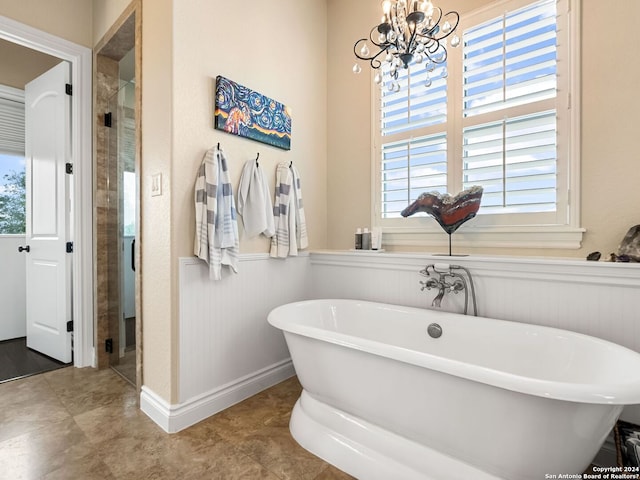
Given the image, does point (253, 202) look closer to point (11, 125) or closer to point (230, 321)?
point (230, 321)

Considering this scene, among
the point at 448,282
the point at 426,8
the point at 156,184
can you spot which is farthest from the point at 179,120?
the point at 448,282

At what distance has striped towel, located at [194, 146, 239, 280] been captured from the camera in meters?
1.85

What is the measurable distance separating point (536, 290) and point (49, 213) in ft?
11.7

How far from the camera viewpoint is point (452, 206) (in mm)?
2025

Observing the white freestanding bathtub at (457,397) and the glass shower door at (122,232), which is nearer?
the white freestanding bathtub at (457,397)

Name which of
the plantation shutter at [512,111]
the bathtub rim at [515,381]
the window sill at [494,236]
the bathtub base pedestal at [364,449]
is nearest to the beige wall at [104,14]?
the plantation shutter at [512,111]

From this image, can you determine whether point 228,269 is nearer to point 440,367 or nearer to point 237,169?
point 237,169

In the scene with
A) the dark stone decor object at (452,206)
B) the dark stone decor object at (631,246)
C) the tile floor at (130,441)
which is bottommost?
the tile floor at (130,441)

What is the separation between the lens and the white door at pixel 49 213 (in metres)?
2.58

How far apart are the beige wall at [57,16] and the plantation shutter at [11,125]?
1341mm

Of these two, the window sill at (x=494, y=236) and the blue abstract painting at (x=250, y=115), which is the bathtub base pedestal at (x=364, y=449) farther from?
the blue abstract painting at (x=250, y=115)

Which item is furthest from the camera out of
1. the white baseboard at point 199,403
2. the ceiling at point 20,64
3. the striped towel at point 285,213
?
the ceiling at point 20,64

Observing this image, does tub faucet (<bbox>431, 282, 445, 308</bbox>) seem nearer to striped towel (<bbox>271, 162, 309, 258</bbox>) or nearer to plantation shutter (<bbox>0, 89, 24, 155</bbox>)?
striped towel (<bbox>271, 162, 309, 258</bbox>)

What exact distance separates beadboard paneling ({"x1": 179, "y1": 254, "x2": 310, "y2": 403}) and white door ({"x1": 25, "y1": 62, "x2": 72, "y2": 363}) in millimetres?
1426
